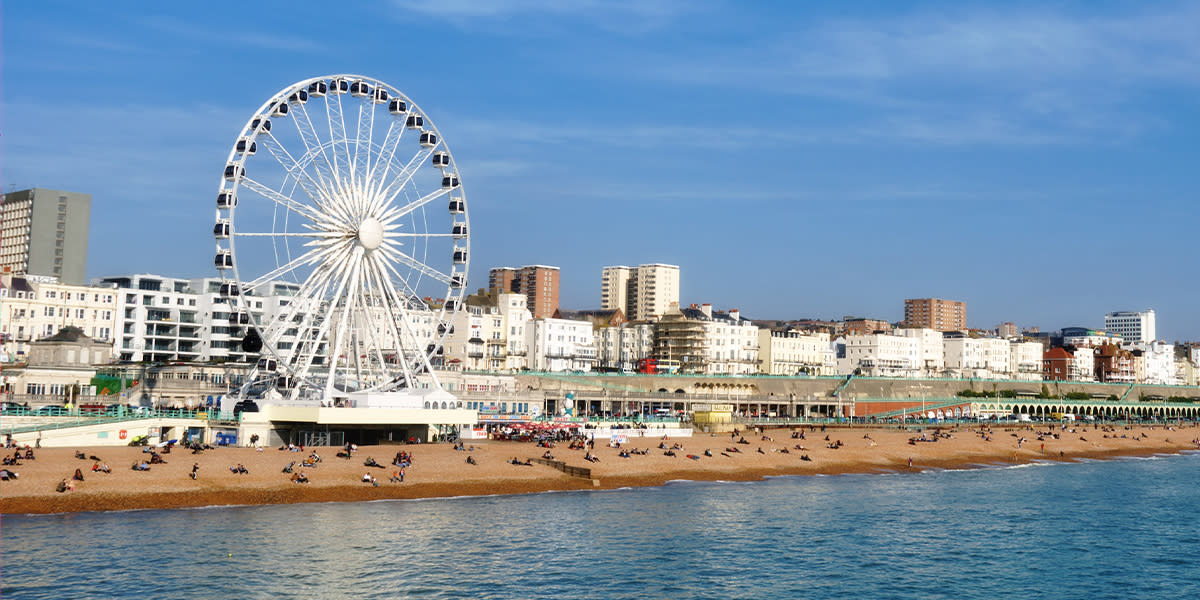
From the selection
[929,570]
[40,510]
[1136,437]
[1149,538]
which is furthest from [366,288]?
[1136,437]

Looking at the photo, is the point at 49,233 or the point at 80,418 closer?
the point at 80,418

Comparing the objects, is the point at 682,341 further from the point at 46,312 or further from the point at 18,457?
the point at 18,457

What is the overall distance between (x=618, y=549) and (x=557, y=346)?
125 m

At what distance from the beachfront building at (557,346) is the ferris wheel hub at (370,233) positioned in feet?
312

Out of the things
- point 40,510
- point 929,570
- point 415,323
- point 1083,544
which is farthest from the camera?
point 415,323

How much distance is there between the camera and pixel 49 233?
7608 inches

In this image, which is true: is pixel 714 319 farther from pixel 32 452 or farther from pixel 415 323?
pixel 32 452

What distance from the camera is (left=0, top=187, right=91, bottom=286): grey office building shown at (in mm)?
190750

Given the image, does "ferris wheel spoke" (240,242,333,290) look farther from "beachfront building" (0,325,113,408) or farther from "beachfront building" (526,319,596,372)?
"beachfront building" (526,319,596,372)

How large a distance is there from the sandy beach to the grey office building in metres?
141

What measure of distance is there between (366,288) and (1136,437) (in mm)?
94377

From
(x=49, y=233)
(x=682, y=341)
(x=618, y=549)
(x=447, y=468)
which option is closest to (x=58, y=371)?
(x=447, y=468)

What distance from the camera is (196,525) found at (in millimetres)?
44500

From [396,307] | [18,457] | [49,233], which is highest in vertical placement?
[49,233]
